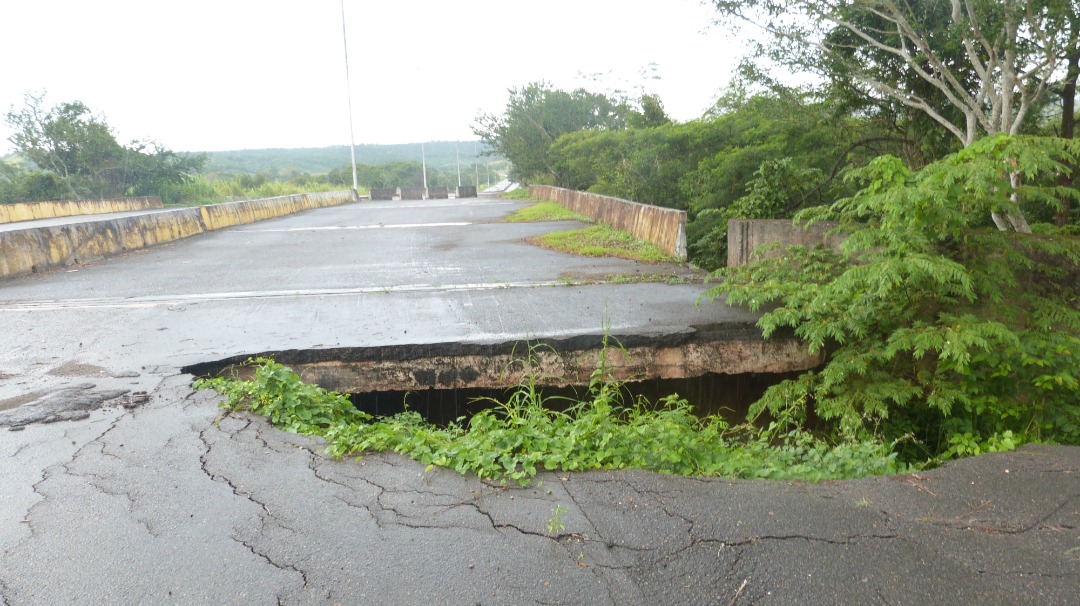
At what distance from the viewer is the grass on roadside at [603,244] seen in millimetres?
11430

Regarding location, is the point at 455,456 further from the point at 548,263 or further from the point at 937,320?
the point at 548,263

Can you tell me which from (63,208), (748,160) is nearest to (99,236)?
(748,160)

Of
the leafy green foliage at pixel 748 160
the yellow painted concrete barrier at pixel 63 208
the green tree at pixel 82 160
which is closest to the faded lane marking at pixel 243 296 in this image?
the leafy green foliage at pixel 748 160

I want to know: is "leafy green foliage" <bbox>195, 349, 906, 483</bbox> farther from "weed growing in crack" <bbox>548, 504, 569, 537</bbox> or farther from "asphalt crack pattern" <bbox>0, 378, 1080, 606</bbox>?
"weed growing in crack" <bbox>548, 504, 569, 537</bbox>

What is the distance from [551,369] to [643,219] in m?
7.43

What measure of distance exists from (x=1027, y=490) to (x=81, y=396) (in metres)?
5.71

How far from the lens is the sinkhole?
5973 millimetres

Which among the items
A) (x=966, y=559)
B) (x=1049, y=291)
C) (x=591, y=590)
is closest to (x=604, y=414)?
(x=591, y=590)

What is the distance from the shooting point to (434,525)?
3297 millimetres

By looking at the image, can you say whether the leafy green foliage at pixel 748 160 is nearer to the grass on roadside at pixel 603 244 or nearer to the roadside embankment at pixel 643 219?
the roadside embankment at pixel 643 219

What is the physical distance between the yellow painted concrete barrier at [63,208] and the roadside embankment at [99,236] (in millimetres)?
8727

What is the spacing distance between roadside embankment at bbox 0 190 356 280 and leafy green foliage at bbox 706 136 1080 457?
10524mm

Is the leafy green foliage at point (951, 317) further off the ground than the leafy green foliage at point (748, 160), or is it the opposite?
the leafy green foliage at point (748, 160)

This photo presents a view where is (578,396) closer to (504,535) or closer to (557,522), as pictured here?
(557,522)
